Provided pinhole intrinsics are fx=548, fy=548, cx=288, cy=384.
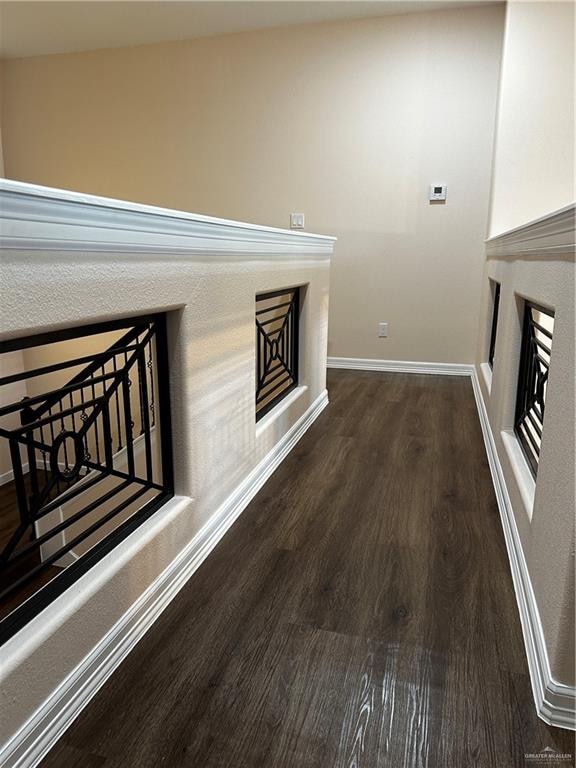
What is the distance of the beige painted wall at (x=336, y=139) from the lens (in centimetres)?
432

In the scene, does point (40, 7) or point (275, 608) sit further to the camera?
point (40, 7)

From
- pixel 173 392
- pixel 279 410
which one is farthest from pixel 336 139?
pixel 173 392

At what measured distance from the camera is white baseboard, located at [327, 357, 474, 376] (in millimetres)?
4750

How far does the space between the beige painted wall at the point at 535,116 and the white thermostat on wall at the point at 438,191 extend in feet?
1.54

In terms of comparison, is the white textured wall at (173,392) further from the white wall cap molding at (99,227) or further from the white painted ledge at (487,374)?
the white painted ledge at (487,374)

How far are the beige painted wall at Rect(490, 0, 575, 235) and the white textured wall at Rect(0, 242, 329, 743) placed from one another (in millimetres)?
1859

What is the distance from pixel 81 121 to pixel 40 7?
1.05 m

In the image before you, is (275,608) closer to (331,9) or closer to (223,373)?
(223,373)

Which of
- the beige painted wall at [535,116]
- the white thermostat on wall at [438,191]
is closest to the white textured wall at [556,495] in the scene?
the beige painted wall at [535,116]

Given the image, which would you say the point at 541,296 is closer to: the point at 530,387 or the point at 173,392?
the point at 530,387

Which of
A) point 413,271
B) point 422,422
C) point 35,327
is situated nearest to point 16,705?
point 35,327

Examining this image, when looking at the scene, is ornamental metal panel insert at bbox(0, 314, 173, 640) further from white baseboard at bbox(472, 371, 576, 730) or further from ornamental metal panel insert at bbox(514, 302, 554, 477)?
ornamental metal panel insert at bbox(514, 302, 554, 477)

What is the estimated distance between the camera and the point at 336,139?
459 centimetres

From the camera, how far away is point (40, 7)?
13.7 feet
